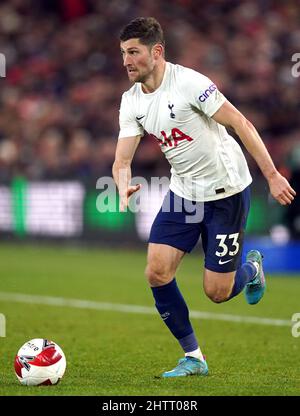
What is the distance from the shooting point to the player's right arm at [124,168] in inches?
271

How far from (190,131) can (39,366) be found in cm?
195

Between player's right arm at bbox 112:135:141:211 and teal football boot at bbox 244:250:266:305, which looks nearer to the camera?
player's right arm at bbox 112:135:141:211

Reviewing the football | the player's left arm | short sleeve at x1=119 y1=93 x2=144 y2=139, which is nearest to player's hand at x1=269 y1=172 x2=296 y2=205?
the player's left arm

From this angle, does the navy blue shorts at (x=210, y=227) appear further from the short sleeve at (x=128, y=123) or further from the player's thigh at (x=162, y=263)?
the short sleeve at (x=128, y=123)

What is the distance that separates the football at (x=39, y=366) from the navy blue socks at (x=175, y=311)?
89 centimetres

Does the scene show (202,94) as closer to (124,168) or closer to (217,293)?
(124,168)

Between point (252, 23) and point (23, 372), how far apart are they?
556 inches

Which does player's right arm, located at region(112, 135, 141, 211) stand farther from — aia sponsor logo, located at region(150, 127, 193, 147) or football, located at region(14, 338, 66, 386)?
football, located at region(14, 338, 66, 386)

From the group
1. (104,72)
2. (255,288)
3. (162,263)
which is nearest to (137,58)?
(162,263)

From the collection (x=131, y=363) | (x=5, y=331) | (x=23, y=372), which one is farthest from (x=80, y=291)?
(x=23, y=372)

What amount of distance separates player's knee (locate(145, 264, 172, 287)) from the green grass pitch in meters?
0.67

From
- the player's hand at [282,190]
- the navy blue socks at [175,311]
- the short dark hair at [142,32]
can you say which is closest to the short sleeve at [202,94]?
the short dark hair at [142,32]

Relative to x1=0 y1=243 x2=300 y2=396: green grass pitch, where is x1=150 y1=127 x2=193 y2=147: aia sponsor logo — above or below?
above

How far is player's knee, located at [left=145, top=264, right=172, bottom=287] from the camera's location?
23.0 feet
